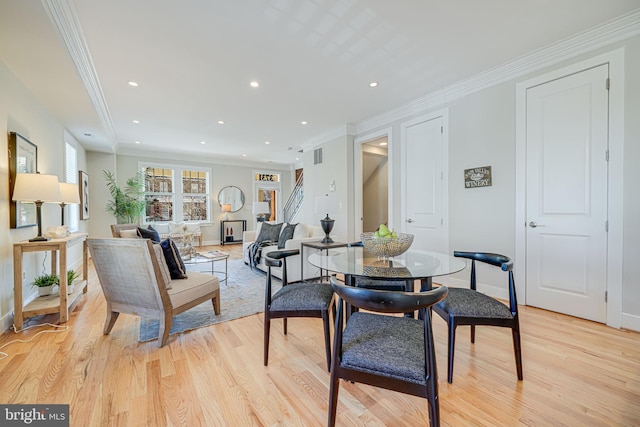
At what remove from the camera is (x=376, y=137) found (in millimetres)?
4656

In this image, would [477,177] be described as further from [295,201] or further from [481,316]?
[295,201]

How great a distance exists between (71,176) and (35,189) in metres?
3.08

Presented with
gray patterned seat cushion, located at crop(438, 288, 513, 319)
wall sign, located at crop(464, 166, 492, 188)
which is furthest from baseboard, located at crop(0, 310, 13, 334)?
wall sign, located at crop(464, 166, 492, 188)

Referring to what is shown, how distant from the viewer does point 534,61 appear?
279 cm

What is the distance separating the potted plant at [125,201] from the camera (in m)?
6.33

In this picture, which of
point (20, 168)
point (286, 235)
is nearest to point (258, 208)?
point (286, 235)

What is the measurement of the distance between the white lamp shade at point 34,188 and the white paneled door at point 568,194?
15.9ft

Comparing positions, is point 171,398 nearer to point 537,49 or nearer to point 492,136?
point 492,136

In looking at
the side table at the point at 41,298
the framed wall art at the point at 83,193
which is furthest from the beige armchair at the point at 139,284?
the framed wall art at the point at 83,193

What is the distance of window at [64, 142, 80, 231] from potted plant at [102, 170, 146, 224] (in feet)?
3.70

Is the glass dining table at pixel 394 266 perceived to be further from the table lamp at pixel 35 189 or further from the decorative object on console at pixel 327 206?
the table lamp at pixel 35 189

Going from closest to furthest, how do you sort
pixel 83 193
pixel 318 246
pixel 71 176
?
pixel 318 246 → pixel 71 176 → pixel 83 193

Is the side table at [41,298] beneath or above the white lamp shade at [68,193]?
beneath

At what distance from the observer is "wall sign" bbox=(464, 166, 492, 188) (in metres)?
3.17
